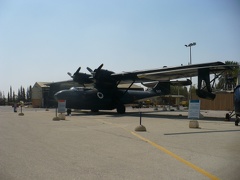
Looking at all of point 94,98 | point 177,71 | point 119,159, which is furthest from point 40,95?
point 119,159

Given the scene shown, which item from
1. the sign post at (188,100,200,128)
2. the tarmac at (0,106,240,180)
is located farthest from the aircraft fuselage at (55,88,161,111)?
the tarmac at (0,106,240,180)

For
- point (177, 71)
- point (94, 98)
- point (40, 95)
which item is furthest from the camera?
point (40, 95)

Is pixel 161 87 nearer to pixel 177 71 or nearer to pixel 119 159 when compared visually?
pixel 177 71

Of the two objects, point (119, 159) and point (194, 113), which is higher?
point (194, 113)

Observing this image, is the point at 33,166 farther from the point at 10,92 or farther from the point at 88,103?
the point at 10,92

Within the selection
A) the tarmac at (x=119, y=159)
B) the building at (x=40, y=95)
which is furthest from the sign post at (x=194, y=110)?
the building at (x=40, y=95)

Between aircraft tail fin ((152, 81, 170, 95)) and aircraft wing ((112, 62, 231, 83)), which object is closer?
aircraft wing ((112, 62, 231, 83))

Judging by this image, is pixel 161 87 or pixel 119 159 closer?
pixel 119 159

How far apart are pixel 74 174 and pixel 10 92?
333ft

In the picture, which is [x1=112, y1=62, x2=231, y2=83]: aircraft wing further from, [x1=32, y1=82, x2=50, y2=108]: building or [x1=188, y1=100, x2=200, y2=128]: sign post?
[x1=32, y1=82, x2=50, y2=108]: building

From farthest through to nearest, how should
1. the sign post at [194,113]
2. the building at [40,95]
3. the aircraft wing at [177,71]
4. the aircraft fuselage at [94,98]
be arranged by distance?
the building at [40,95]
the aircraft fuselage at [94,98]
the aircraft wing at [177,71]
the sign post at [194,113]

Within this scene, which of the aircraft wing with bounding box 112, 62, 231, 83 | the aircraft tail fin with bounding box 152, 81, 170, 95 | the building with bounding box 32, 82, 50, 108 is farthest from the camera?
the building with bounding box 32, 82, 50, 108

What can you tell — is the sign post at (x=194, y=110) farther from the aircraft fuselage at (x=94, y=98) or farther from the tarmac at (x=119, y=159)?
the aircraft fuselage at (x=94, y=98)

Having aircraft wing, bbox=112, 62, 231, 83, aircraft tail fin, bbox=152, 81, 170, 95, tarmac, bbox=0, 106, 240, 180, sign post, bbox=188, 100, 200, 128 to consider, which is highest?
aircraft wing, bbox=112, 62, 231, 83
